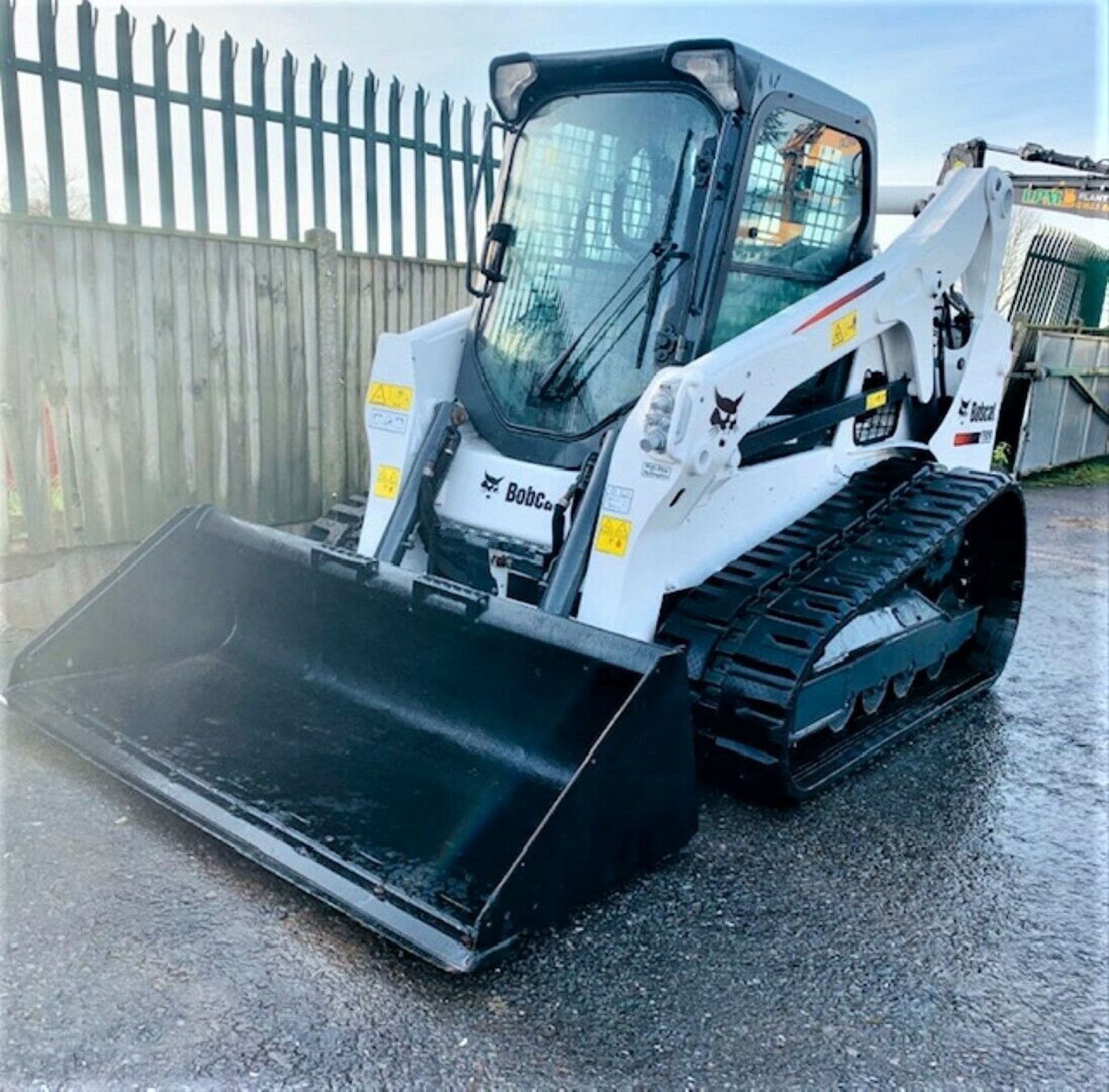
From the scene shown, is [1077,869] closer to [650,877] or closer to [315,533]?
[650,877]

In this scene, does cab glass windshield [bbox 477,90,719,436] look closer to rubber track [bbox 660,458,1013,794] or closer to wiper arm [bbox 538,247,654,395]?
wiper arm [bbox 538,247,654,395]

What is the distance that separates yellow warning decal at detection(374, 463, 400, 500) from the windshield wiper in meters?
0.63

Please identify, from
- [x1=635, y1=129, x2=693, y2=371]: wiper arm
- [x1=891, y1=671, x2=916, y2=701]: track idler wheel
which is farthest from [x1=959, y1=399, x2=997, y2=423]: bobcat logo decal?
[x1=635, y1=129, x2=693, y2=371]: wiper arm

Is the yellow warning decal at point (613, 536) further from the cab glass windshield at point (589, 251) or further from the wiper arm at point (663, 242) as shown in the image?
the wiper arm at point (663, 242)

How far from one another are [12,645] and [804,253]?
12.2 ft

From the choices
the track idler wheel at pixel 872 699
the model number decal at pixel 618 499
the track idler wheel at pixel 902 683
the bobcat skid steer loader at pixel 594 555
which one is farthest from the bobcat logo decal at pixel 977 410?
the model number decal at pixel 618 499

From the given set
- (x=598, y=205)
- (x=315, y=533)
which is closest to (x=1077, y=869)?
(x=598, y=205)

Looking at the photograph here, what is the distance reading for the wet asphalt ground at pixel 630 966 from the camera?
6.97ft

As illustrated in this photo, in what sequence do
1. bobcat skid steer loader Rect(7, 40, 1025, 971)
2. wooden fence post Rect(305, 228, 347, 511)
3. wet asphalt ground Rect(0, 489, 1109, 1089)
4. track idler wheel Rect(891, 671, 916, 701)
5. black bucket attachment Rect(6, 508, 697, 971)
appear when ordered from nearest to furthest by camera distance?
wet asphalt ground Rect(0, 489, 1109, 1089)
black bucket attachment Rect(6, 508, 697, 971)
bobcat skid steer loader Rect(7, 40, 1025, 971)
track idler wheel Rect(891, 671, 916, 701)
wooden fence post Rect(305, 228, 347, 511)

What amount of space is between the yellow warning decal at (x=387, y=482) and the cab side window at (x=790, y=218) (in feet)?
4.24

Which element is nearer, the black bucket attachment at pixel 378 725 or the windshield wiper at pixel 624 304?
the black bucket attachment at pixel 378 725

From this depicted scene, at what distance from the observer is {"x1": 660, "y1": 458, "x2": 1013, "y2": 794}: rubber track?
10.3 ft

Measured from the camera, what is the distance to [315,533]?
181 inches

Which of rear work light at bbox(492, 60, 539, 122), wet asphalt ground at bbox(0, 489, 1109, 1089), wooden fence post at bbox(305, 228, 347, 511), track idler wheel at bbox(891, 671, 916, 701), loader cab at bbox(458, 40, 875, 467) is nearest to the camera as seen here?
wet asphalt ground at bbox(0, 489, 1109, 1089)
